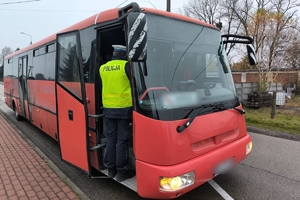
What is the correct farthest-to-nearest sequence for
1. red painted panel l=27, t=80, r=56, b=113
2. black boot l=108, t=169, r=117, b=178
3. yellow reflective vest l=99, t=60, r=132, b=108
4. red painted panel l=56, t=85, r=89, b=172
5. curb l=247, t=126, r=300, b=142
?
curb l=247, t=126, r=300, b=142, red painted panel l=27, t=80, r=56, b=113, red painted panel l=56, t=85, r=89, b=172, black boot l=108, t=169, r=117, b=178, yellow reflective vest l=99, t=60, r=132, b=108

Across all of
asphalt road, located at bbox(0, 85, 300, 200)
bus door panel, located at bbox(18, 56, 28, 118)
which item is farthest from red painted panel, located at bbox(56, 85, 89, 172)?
bus door panel, located at bbox(18, 56, 28, 118)

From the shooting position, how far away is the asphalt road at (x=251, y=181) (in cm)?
353

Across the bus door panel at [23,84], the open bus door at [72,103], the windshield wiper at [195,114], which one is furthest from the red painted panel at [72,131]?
the bus door panel at [23,84]

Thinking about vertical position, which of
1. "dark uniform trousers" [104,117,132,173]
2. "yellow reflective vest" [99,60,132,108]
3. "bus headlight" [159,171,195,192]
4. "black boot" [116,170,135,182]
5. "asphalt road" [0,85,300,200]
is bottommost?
"asphalt road" [0,85,300,200]

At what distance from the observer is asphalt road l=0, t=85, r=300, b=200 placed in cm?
353

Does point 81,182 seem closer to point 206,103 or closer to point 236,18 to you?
point 206,103

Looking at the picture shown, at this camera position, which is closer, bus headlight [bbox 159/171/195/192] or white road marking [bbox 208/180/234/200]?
bus headlight [bbox 159/171/195/192]

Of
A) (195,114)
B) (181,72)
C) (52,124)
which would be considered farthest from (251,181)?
(52,124)

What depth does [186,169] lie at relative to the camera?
105 inches

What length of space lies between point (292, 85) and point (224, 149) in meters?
19.1

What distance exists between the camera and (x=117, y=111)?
3.12 metres

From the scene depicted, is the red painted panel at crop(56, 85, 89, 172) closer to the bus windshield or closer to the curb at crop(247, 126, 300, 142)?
the bus windshield

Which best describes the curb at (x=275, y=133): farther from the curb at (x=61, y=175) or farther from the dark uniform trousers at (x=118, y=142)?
the curb at (x=61, y=175)

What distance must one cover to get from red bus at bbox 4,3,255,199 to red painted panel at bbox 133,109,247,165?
0.01 metres
